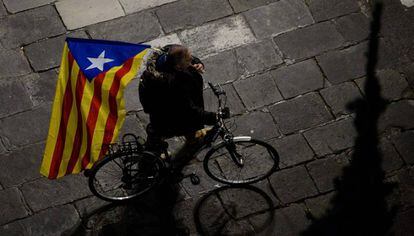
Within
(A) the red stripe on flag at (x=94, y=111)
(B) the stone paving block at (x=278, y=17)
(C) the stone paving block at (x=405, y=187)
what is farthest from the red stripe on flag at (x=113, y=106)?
(C) the stone paving block at (x=405, y=187)

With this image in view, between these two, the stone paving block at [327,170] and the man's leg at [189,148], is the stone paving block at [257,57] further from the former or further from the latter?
the stone paving block at [327,170]

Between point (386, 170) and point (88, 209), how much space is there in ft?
12.8

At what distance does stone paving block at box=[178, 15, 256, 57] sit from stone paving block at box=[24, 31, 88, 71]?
1.60 metres

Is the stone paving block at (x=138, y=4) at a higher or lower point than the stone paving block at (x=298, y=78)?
higher

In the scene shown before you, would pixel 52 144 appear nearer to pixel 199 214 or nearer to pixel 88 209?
pixel 88 209

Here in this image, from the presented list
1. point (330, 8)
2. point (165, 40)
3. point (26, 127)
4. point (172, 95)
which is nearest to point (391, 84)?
point (330, 8)

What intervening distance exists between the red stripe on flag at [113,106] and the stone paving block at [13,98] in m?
2.45

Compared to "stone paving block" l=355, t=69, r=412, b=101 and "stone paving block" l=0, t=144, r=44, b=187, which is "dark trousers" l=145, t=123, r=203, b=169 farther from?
"stone paving block" l=355, t=69, r=412, b=101

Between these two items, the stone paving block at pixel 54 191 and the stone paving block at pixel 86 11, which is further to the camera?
the stone paving block at pixel 86 11

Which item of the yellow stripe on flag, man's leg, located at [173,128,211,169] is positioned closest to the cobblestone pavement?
man's leg, located at [173,128,211,169]

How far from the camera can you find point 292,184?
6410 millimetres

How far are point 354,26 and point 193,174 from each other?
3.41m

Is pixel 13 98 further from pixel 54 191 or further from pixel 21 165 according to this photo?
pixel 54 191

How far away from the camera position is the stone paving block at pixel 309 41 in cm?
728
